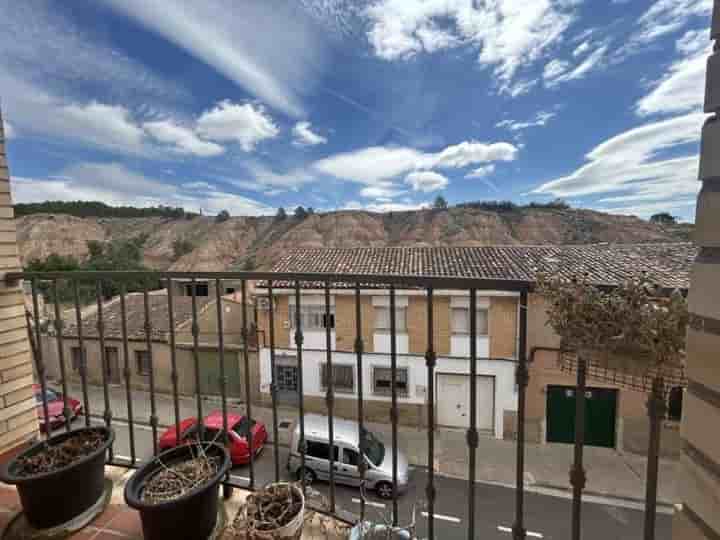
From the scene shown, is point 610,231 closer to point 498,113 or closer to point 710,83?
point 498,113

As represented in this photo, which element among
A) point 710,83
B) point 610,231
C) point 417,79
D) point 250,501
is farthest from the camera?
point 610,231

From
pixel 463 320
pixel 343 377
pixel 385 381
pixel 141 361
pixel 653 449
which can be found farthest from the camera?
pixel 141 361

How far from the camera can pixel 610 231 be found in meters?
20.8

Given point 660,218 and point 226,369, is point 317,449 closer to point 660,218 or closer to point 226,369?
point 226,369

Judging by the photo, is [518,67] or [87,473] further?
[518,67]

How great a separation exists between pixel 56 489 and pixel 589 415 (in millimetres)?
9066

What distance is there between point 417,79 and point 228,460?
11350 mm

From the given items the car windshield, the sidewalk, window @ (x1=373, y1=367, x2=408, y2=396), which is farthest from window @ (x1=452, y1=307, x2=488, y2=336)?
the car windshield

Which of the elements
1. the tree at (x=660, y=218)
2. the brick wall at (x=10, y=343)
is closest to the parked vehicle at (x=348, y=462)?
the brick wall at (x=10, y=343)

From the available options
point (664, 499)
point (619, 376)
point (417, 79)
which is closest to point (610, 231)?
point (417, 79)

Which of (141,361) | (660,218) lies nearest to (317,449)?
(141,361)

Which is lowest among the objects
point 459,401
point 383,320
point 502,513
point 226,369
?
point 502,513

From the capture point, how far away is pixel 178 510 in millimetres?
1105

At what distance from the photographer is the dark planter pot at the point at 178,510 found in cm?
109
